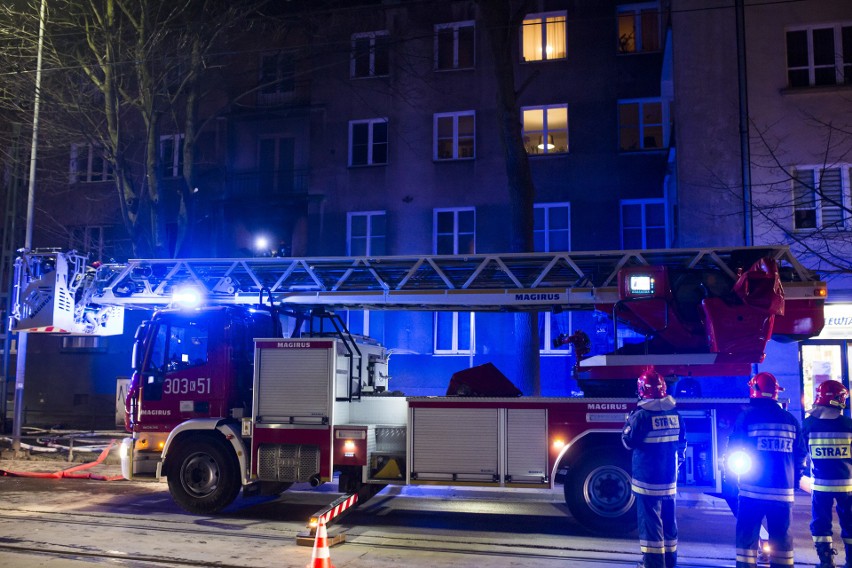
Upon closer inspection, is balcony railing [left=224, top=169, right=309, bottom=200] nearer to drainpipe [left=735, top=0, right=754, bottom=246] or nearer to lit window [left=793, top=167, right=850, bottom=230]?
drainpipe [left=735, top=0, right=754, bottom=246]

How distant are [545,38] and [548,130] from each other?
275cm

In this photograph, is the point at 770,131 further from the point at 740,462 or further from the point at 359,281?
the point at 740,462

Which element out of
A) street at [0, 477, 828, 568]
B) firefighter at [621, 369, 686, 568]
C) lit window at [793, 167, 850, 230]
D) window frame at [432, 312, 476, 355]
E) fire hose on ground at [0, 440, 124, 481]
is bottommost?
street at [0, 477, 828, 568]

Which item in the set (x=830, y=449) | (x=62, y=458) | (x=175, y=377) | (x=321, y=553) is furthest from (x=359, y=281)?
(x=62, y=458)

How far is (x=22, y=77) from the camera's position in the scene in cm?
1722

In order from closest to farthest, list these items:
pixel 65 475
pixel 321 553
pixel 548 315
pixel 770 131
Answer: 1. pixel 321 553
2. pixel 65 475
3. pixel 770 131
4. pixel 548 315

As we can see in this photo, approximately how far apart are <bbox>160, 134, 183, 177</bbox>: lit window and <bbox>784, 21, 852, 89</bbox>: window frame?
17537mm

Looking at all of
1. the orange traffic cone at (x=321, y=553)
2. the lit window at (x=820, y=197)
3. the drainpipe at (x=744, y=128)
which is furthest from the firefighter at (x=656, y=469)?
the lit window at (x=820, y=197)

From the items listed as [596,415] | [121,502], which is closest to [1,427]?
[121,502]

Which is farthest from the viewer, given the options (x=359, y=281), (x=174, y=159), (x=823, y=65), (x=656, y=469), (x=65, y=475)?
(x=174, y=159)

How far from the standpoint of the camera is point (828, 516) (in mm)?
6656

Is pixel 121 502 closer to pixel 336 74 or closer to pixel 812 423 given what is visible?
pixel 812 423

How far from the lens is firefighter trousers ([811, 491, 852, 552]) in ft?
21.7

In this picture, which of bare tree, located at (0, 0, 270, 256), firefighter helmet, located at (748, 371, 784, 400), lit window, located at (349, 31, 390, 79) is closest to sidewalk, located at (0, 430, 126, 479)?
bare tree, located at (0, 0, 270, 256)
